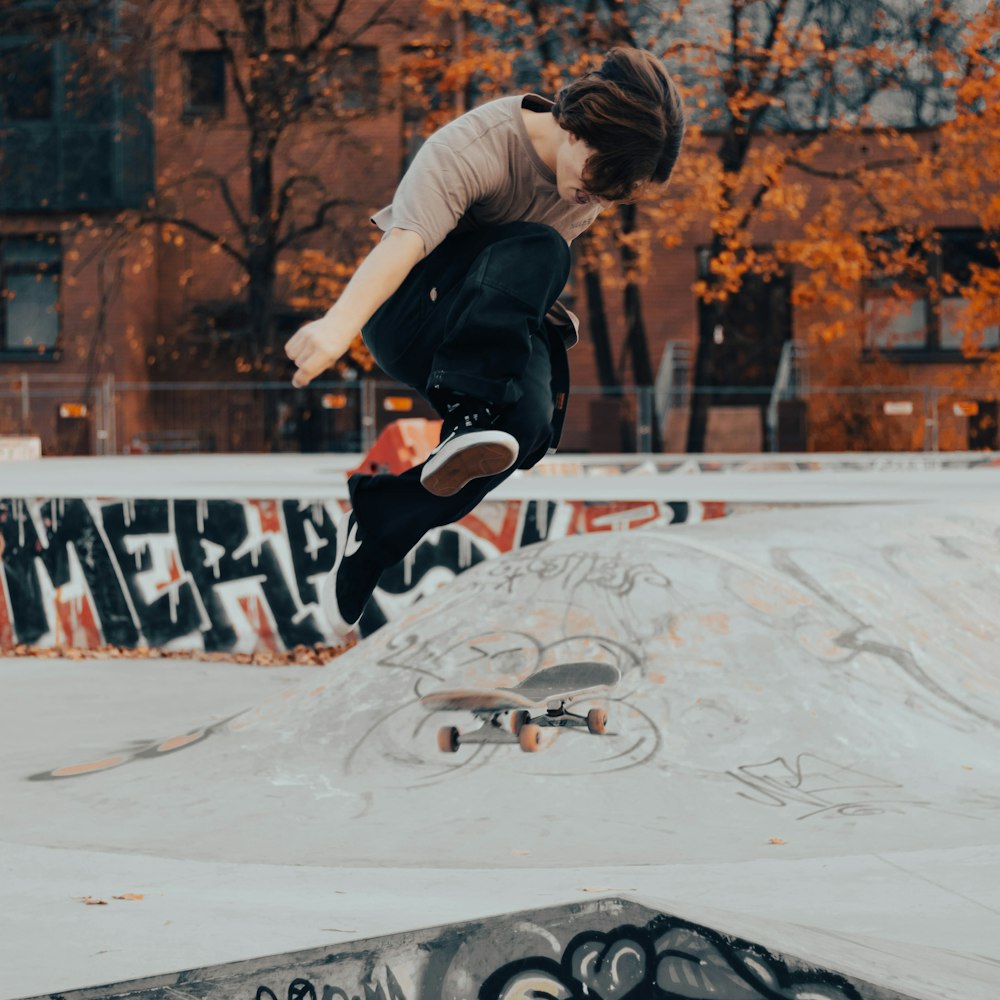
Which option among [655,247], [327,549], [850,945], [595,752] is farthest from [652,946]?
[655,247]

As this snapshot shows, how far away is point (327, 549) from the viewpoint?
15250 millimetres

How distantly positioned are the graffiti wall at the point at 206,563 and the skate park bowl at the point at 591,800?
7.80 ft

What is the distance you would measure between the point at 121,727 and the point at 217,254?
2302cm

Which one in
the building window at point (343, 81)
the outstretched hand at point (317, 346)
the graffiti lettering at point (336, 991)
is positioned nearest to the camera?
the outstretched hand at point (317, 346)

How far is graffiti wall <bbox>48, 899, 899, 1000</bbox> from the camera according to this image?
441 cm

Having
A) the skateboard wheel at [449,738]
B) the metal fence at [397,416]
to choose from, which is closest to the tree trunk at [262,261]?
the metal fence at [397,416]

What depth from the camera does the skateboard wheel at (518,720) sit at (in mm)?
4781

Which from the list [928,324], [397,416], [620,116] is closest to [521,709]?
[620,116]

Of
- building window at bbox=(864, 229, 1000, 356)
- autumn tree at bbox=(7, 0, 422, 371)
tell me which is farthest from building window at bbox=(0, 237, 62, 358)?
building window at bbox=(864, 229, 1000, 356)

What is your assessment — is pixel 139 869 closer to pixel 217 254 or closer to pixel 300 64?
pixel 300 64

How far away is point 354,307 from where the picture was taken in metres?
3.43

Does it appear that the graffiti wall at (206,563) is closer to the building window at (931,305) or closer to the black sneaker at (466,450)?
the black sneaker at (466,450)

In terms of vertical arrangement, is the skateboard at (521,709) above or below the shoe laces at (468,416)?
below

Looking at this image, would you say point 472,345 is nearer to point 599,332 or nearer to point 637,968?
point 637,968
